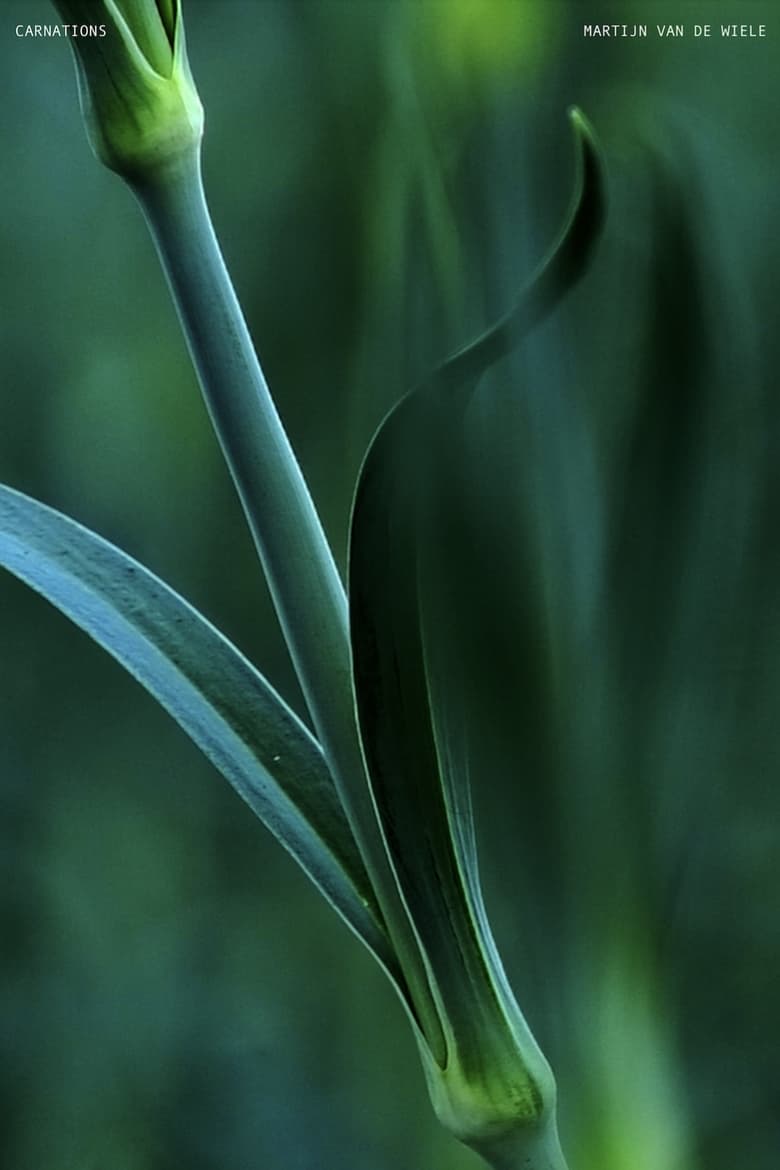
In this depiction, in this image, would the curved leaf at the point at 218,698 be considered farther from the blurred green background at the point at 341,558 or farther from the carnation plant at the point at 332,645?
the blurred green background at the point at 341,558

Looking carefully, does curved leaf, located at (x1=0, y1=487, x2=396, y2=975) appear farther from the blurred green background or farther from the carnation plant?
the blurred green background

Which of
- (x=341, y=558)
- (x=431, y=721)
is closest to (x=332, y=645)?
(x=431, y=721)

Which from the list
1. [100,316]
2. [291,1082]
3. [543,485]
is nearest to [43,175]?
[100,316]

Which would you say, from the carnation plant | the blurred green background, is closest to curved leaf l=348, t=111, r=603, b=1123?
the carnation plant

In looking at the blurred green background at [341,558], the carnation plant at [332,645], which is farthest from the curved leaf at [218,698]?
the blurred green background at [341,558]

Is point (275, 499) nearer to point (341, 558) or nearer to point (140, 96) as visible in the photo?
point (140, 96)

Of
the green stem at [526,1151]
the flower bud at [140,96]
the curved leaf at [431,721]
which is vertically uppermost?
the flower bud at [140,96]

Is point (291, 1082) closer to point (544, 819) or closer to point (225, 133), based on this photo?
point (544, 819)
